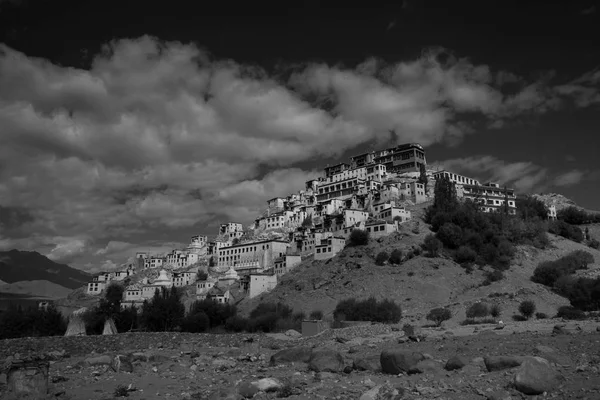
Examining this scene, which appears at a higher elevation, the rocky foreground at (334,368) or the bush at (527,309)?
the bush at (527,309)

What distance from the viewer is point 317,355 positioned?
66.0ft

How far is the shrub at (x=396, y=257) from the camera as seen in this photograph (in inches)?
2562

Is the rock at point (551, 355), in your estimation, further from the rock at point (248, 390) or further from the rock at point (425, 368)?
the rock at point (248, 390)

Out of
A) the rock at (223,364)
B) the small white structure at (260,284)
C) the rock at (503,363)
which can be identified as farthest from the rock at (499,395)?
the small white structure at (260,284)

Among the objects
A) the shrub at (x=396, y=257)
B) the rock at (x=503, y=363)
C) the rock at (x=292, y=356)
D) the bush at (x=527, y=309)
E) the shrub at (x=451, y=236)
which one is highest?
the shrub at (x=451, y=236)

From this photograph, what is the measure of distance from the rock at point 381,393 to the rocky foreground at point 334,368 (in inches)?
1.3

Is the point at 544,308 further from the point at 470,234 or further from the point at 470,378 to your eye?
the point at 470,378

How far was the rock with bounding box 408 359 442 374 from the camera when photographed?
1680 cm

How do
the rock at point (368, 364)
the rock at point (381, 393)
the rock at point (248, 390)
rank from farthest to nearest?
the rock at point (368, 364), the rock at point (248, 390), the rock at point (381, 393)

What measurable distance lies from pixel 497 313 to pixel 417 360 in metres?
28.7

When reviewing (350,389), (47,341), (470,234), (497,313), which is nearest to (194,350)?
(47,341)

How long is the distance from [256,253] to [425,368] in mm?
75883

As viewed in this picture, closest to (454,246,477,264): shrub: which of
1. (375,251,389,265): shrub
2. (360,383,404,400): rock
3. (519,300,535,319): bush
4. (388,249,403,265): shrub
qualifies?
(388,249,403,265): shrub

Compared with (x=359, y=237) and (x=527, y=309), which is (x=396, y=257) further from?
(x=527, y=309)
